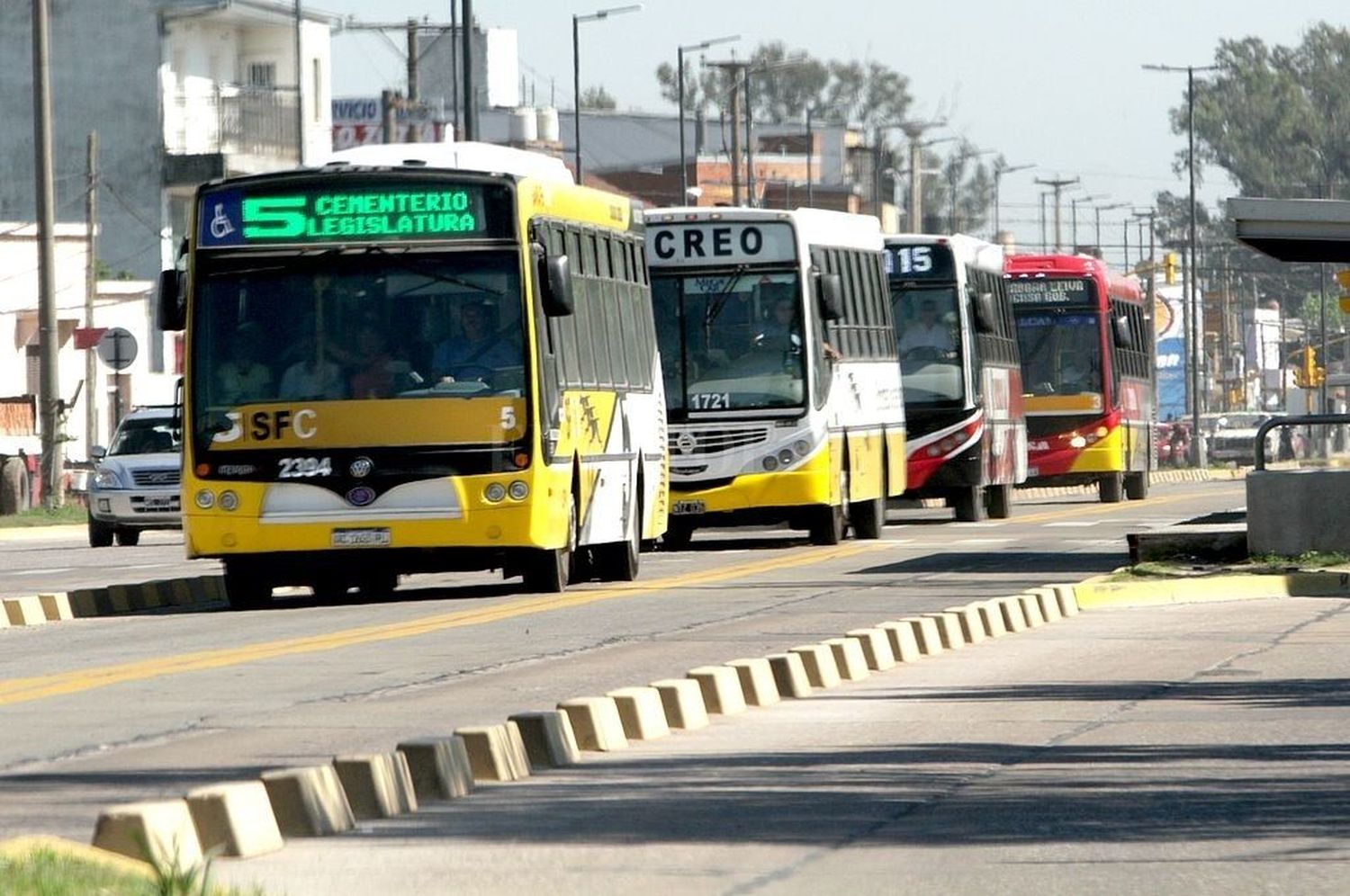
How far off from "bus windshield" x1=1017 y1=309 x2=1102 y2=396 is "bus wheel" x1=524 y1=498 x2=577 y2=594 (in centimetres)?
2377

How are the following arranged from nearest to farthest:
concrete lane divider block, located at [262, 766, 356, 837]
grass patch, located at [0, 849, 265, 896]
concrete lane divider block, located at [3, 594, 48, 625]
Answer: grass patch, located at [0, 849, 265, 896]
concrete lane divider block, located at [262, 766, 356, 837]
concrete lane divider block, located at [3, 594, 48, 625]

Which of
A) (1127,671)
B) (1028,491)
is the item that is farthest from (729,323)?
(1028,491)

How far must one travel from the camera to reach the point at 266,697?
14.0 meters

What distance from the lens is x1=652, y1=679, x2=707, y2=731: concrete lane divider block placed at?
12.6 meters

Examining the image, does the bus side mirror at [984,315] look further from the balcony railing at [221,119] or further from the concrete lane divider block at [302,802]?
the balcony railing at [221,119]

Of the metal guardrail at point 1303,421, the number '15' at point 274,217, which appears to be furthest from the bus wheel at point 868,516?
the number '15' at point 274,217

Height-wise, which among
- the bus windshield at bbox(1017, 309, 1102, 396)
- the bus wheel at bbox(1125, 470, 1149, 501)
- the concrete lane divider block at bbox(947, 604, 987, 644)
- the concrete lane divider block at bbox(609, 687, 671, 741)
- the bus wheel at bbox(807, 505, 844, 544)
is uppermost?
the bus windshield at bbox(1017, 309, 1102, 396)

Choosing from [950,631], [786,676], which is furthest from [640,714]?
[950,631]

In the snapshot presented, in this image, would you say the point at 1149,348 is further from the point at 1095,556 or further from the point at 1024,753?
the point at 1024,753

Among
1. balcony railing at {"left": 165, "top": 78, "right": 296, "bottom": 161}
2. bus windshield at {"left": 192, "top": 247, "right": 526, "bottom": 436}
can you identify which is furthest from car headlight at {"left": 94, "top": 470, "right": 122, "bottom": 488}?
balcony railing at {"left": 165, "top": 78, "right": 296, "bottom": 161}

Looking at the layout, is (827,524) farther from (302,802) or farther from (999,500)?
(302,802)

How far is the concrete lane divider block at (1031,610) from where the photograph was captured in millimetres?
19828

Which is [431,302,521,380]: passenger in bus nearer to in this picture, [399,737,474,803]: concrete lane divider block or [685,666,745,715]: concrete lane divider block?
[685,666,745,715]: concrete lane divider block

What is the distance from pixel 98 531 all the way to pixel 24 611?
51.8ft
